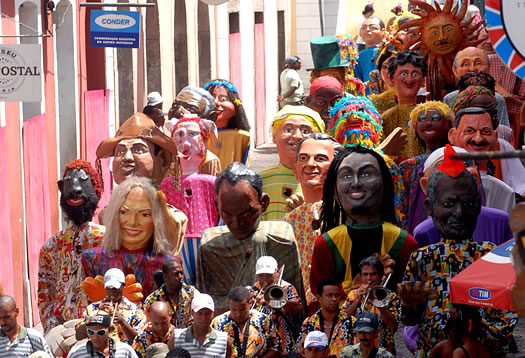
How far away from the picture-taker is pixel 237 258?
7.98 m

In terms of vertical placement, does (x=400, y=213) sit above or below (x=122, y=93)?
below

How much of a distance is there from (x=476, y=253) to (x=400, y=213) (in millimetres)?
2585

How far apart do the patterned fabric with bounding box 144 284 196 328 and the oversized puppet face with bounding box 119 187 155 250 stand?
0.50 meters

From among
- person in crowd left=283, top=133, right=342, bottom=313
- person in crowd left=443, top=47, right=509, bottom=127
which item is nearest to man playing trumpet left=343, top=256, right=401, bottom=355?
person in crowd left=283, top=133, right=342, bottom=313

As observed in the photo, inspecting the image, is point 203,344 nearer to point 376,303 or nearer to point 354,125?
point 376,303

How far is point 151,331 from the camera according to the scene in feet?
24.8

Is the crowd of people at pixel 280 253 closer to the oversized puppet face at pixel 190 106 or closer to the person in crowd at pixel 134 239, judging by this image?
the person in crowd at pixel 134 239

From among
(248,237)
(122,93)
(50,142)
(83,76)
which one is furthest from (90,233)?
(122,93)

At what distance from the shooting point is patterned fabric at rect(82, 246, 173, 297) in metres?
8.17

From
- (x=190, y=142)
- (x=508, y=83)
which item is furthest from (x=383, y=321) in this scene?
(x=508, y=83)

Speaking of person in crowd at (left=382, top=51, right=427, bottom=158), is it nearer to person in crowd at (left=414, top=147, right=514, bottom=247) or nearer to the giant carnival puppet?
the giant carnival puppet

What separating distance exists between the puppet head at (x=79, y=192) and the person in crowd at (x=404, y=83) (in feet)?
12.7

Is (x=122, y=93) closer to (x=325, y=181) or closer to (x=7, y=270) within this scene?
(x=7, y=270)

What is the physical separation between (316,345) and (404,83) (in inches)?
235
